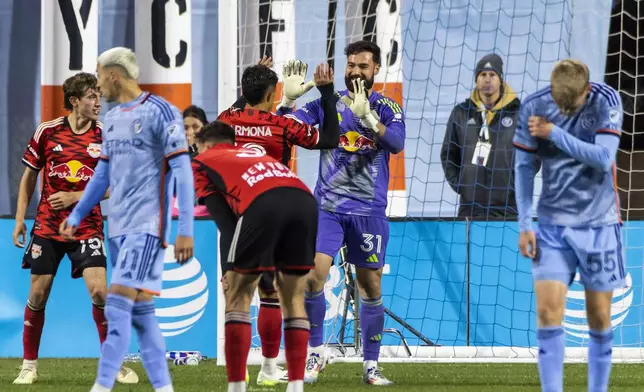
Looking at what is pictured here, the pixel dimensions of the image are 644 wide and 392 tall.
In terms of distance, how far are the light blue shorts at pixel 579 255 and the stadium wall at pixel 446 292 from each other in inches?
181

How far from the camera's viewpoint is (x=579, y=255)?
6.01m

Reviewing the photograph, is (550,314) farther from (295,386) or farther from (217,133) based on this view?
(217,133)

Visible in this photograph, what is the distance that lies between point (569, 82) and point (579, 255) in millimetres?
852

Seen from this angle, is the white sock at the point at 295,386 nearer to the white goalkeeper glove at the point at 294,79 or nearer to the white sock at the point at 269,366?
the white sock at the point at 269,366

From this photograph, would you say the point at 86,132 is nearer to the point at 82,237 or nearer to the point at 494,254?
the point at 82,237

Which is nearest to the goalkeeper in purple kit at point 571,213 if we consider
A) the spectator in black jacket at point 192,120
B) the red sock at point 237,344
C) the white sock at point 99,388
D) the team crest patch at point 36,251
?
the red sock at point 237,344

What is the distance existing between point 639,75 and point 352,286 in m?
3.47

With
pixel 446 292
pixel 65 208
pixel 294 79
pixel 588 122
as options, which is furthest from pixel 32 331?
pixel 588 122

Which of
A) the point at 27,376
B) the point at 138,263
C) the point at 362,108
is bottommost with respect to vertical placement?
the point at 27,376

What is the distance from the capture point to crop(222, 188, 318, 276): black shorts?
6.11 meters

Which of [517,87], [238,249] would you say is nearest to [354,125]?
[238,249]

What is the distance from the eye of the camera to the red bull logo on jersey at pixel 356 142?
27.4 feet

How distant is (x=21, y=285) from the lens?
1093 centimetres

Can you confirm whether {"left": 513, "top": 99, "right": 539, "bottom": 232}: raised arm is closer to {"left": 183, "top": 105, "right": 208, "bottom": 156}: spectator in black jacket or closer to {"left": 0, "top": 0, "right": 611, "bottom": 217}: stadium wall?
{"left": 183, "top": 105, "right": 208, "bottom": 156}: spectator in black jacket
